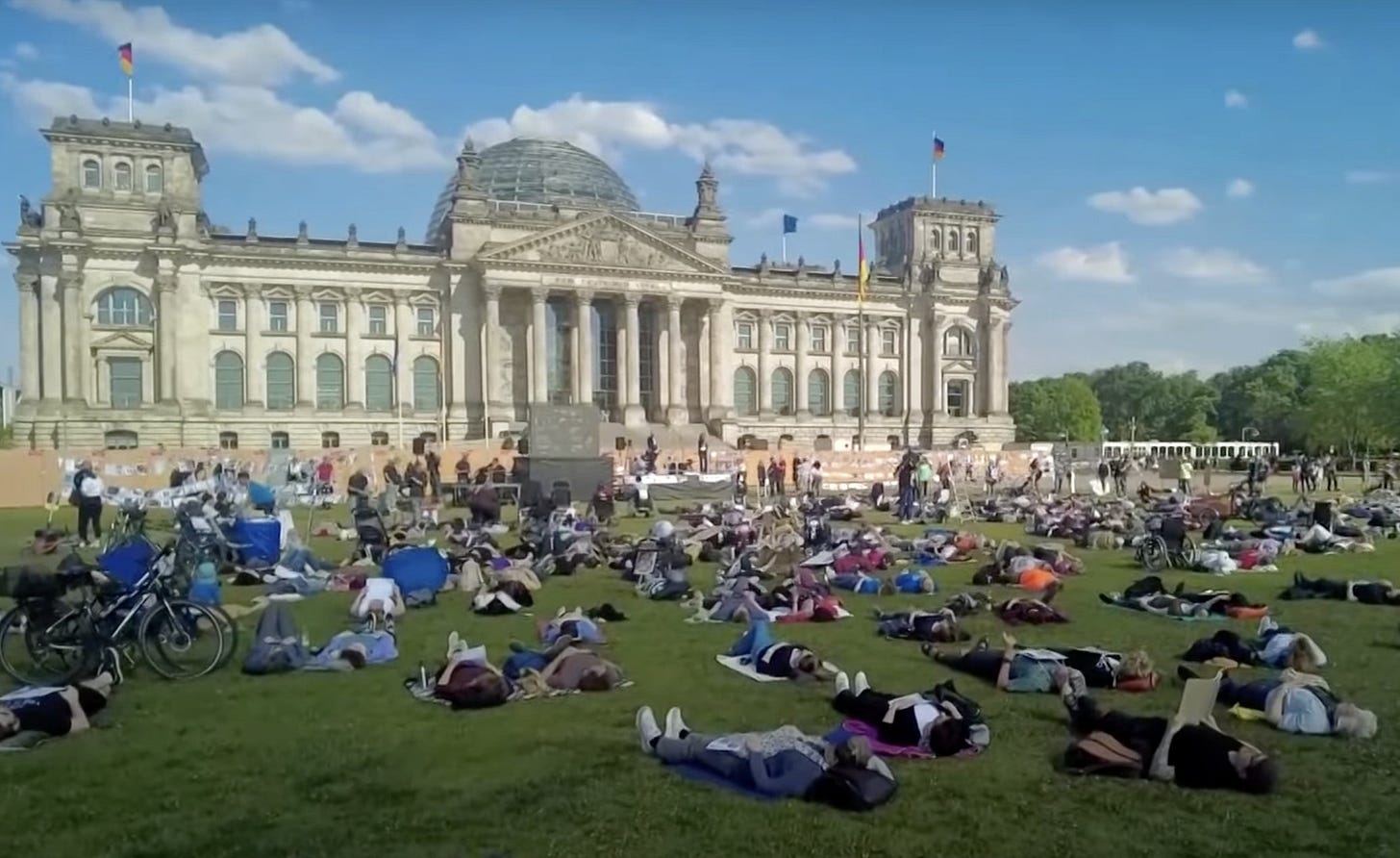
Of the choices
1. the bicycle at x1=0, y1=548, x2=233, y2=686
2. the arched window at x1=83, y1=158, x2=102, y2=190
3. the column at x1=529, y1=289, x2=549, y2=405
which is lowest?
the bicycle at x1=0, y1=548, x2=233, y2=686

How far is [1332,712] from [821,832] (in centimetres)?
470

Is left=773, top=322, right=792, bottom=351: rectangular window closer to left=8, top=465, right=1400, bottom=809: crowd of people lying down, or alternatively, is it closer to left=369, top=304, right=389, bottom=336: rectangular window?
left=369, top=304, right=389, bottom=336: rectangular window

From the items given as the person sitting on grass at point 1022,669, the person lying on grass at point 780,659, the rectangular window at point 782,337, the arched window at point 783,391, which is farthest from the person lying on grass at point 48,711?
the rectangular window at point 782,337

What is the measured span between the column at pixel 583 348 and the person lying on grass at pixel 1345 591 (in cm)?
5705

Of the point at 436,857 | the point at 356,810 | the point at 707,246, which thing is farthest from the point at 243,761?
the point at 707,246

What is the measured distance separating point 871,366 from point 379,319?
36358 millimetres

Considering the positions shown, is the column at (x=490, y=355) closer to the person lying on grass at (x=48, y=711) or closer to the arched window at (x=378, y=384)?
the arched window at (x=378, y=384)

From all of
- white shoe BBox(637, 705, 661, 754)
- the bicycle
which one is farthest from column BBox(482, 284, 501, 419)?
white shoe BBox(637, 705, 661, 754)

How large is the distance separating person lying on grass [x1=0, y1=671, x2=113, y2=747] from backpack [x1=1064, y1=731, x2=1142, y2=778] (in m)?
7.74

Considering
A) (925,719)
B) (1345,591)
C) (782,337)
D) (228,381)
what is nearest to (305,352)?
(228,381)

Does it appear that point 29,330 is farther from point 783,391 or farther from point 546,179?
point 783,391

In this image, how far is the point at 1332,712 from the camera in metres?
8.28

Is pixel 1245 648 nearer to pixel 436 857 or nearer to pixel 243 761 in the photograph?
pixel 436 857

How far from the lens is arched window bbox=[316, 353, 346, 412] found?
221ft
